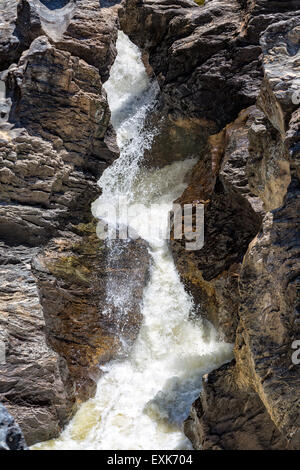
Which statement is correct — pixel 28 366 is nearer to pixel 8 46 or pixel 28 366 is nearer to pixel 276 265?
pixel 276 265

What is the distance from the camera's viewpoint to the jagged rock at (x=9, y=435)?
3.66m

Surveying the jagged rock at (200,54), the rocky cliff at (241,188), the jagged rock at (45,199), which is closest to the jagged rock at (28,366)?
the jagged rock at (45,199)

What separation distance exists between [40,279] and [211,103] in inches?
184

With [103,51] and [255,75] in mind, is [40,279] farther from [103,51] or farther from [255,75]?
[255,75]

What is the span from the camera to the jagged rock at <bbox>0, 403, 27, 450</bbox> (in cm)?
366

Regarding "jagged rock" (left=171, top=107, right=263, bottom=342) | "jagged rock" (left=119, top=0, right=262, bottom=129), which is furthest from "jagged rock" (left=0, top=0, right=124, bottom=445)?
"jagged rock" (left=171, top=107, right=263, bottom=342)

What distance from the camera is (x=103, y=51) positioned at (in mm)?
8445

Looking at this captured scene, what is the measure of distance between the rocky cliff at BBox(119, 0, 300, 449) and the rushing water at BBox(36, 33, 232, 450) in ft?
1.22

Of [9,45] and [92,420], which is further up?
[9,45]

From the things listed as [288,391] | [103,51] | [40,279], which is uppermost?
[103,51]

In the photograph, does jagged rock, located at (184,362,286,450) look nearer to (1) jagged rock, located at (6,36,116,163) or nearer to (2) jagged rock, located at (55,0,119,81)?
(1) jagged rock, located at (6,36,116,163)

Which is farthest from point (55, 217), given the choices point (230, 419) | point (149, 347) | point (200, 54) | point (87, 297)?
point (200, 54)
